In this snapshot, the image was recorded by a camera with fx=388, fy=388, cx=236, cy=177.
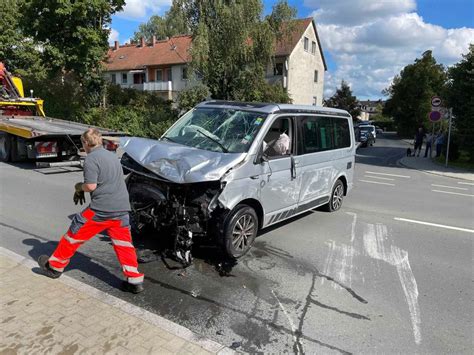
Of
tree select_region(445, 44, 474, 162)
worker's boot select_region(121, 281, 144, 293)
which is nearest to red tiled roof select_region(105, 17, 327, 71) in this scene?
tree select_region(445, 44, 474, 162)

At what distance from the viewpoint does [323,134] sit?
6793 millimetres

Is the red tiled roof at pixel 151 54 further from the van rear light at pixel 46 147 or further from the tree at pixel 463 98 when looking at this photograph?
the van rear light at pixel 46 147

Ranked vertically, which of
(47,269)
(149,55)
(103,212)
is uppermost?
(149,55)

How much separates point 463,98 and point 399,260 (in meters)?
16.4

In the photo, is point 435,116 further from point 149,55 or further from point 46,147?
point 149,55

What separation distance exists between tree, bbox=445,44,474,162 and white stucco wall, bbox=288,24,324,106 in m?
17.6

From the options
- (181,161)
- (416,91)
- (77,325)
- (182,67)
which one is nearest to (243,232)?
(181,161)

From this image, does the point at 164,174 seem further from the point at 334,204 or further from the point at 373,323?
the point at 334,204

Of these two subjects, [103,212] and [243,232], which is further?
[243,232]

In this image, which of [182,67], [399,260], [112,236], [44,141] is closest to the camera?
[112,236]

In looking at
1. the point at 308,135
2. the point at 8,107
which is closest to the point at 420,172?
the point at 308,135

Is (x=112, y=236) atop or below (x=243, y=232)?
atop

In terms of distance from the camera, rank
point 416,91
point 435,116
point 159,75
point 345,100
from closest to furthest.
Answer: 1. point 435,116
2. point 159,75
3. point 416,91
4. point 345,100

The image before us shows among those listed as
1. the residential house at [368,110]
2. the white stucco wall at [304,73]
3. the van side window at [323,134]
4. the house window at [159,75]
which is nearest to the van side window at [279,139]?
the van side window at [323,134]
